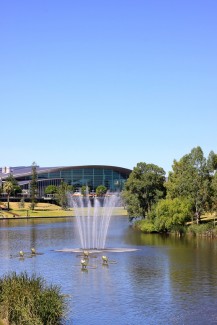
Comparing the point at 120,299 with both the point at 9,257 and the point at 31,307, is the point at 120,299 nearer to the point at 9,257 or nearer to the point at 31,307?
the point at 31,307

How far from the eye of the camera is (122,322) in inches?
1243

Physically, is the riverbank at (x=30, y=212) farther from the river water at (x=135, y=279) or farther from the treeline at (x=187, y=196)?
the river water at (x=135, y=279)

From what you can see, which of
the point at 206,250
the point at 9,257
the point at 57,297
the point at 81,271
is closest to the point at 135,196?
the point at 206,250

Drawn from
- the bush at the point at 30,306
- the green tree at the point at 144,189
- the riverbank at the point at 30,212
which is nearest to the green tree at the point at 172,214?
the green tree at the point at 144,189

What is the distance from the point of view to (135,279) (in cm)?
4406

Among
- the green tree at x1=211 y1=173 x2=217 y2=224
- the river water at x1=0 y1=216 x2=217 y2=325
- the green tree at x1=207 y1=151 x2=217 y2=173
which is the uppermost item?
the green tree at x1=207 y1=151 x2=217 y2=173

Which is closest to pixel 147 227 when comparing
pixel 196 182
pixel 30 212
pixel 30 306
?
pixel 196 182

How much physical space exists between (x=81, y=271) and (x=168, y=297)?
11.7 metres

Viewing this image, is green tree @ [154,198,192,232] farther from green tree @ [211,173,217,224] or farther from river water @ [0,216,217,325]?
river water @ [0,216,217,325]

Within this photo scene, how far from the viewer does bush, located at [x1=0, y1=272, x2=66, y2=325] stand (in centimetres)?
2762

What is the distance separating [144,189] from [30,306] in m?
75.0

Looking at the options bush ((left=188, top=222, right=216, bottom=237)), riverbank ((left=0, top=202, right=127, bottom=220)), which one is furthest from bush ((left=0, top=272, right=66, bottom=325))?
riverbank ((left=0, top=202, right=127, bottom=220))

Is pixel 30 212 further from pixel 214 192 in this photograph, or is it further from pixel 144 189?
pixel 214 192

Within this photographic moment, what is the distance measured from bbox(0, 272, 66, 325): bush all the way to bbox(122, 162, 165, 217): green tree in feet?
238
